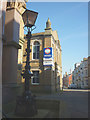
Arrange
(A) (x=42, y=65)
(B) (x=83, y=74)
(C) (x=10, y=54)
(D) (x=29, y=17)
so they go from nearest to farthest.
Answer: (D) (x=29, y=17) < (C) (x=10, y=54) < (A) (x=42, y=65) < (B) (x=83, y=74)

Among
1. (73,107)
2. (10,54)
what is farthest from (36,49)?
(10,54)

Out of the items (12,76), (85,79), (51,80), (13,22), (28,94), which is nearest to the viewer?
(28,94)

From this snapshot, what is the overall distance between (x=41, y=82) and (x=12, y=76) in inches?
458

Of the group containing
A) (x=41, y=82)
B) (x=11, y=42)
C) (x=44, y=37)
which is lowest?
(x=41, y=82)

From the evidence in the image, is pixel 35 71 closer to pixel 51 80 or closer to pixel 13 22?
pixel 51 80

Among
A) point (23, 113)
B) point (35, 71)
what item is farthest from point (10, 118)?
point (35, 71)

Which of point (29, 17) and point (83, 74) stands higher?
point (29, 17)

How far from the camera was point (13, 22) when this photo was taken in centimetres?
499

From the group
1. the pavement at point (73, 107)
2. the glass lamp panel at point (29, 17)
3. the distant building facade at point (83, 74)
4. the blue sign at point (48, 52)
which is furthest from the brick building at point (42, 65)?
the distant building facade at point (83, 74)

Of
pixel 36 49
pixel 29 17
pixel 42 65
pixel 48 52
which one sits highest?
pixel 36 49

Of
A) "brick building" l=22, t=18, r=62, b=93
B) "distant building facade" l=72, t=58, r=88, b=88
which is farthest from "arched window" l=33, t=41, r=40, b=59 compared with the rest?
"distant building facade" l=72, t=58, r=88, b=88

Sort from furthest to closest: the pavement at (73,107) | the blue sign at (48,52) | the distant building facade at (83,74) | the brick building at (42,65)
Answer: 1. the distant building facade at (83,74)
2. the blue sign at (48,52)
3. the brick building at (42,65)
4. the pavement at (73,107)

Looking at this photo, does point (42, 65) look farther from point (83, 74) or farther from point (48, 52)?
point (83, 74)

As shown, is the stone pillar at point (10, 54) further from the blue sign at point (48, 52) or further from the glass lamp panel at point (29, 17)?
the blue sign at point (48, 52)
